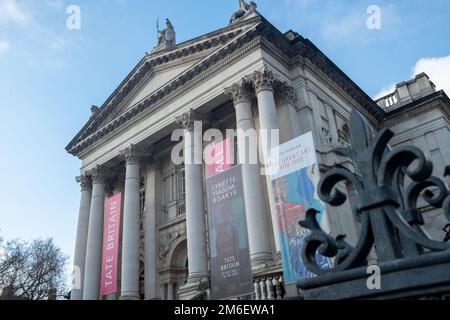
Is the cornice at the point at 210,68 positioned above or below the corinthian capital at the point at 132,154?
above

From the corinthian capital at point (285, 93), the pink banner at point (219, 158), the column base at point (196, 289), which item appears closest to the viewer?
the column base at point (196, 289)

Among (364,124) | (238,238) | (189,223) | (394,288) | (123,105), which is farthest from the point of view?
(123,105)

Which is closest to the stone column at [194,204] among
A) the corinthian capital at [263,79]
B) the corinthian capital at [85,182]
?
the corinthian capital at [263,79]

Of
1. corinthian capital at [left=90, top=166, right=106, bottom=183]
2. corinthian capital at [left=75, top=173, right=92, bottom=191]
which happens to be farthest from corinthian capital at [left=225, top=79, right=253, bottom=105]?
corinthian capital at [left=75, top=173, right=92, bottom=191]

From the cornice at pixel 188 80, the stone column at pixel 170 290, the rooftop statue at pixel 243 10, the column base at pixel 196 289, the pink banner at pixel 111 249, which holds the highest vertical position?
the rooftop statue at pixel 243 10

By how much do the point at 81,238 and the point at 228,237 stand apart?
11.5 meters

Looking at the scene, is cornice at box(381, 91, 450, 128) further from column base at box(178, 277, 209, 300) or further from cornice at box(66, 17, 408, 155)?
column base at box(178, 277, 209, 300)

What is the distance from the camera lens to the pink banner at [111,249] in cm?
1788

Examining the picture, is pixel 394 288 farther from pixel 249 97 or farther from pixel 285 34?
pixel 285 34

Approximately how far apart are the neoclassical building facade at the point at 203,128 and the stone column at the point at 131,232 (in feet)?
0.16

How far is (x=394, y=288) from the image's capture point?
1.65m

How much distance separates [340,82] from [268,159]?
8.73 metres

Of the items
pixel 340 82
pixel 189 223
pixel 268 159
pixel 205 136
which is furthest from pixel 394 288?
pixel 340 82

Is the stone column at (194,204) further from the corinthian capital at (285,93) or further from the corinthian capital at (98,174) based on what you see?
the corinthian capital at (98,174)
